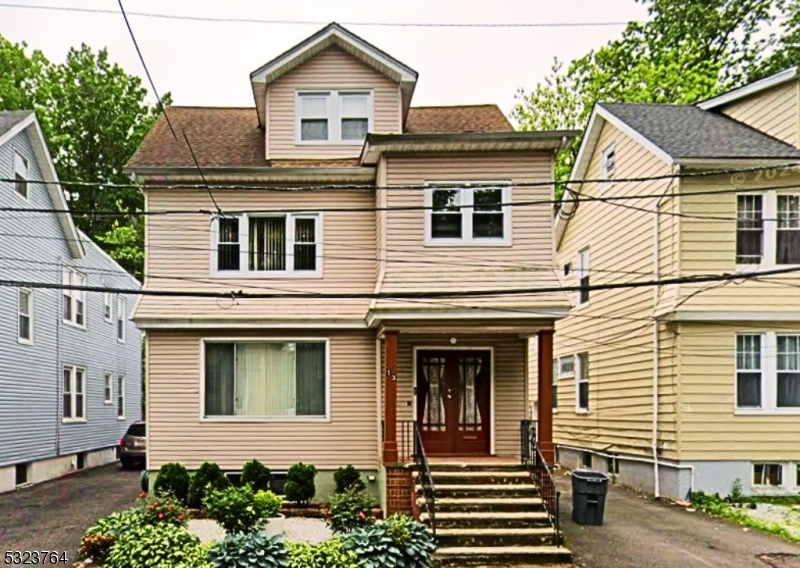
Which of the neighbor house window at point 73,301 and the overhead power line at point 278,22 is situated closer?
the overhead power line at point 278,22

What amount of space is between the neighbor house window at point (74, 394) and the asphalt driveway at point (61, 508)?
1.85 meters

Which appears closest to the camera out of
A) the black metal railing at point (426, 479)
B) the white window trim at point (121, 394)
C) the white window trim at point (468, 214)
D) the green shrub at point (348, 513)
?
the green shrub at point (348, 513)

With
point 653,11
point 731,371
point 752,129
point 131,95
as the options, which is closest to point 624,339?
point 731,371

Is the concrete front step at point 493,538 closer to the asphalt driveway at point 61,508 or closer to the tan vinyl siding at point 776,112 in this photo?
the asphalt driveway at point 61,508

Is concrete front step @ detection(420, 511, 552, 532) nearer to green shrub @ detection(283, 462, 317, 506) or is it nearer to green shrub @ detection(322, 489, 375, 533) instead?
green shrub @ detection(322, 489, 375, 533)

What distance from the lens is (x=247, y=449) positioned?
14.2 metres

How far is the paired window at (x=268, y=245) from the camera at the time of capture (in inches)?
571

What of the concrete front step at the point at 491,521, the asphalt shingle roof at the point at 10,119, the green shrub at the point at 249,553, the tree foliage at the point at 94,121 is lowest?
the concrete front step at the point at 491,521

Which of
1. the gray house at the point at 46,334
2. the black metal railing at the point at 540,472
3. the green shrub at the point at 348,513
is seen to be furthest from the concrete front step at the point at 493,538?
the gray house at the point at 46,334

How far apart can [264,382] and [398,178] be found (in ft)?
15.9

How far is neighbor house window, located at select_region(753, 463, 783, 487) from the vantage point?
1440 cm

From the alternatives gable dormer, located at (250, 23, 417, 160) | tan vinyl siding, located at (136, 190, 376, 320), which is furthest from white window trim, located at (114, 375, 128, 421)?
gable dormer, located at (250, 23, 417, 160)

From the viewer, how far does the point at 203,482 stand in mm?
13383

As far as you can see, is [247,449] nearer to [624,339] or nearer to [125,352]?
[624,339]
